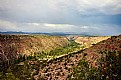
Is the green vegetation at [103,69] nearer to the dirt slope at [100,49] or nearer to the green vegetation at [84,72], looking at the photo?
the green vegetation at [84,72]

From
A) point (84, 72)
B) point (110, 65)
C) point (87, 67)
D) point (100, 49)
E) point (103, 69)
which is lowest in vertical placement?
point (84, 72)

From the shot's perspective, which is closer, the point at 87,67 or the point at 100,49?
the point at 87,67

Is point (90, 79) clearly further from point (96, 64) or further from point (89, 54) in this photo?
point (89, 54)

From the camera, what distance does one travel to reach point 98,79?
317 feet

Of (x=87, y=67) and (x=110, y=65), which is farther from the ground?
(x=110, y=65)

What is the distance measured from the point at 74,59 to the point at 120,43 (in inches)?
1014

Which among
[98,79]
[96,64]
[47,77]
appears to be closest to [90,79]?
[98,79]

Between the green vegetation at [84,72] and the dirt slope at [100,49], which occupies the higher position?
the dirt slope at [100,49]

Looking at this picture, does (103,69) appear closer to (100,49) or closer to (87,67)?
(87,67)

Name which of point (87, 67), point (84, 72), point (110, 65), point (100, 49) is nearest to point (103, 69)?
point (110, 65)

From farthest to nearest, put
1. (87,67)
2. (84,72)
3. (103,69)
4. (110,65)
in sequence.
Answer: (87,67) → (84,72) → (110,65) → (103,69)

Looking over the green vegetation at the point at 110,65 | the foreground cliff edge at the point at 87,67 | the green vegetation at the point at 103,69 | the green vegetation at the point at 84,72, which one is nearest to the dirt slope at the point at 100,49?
the foreground cliff edge at the point at 87,67

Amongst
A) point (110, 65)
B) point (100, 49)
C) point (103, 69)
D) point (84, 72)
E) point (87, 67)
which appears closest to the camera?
point (103, 69)

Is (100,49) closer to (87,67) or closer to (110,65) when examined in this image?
(87,67)
